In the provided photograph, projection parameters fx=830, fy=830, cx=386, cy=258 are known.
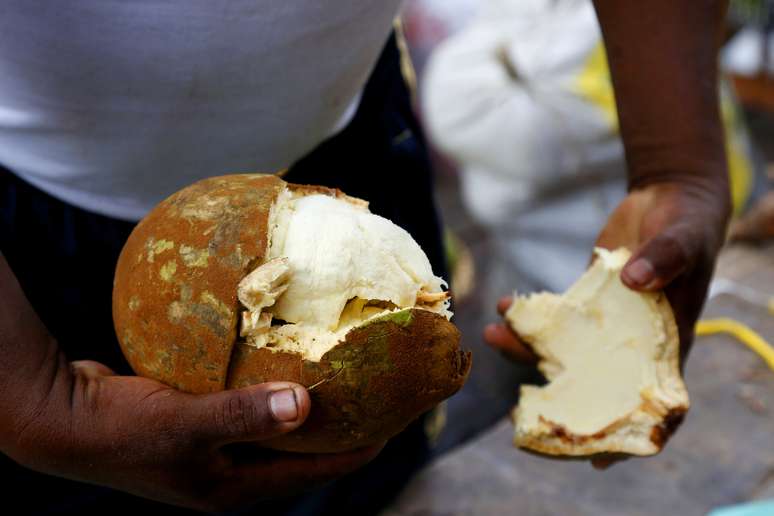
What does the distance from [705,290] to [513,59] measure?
171cm

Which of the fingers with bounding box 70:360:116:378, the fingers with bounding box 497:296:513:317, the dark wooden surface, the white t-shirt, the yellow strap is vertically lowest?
the yellow strap

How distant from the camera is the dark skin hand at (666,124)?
57.6 inches

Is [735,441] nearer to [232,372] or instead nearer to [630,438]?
[630,438]

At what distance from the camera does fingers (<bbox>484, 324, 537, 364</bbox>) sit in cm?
157

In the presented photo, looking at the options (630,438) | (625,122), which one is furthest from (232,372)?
(625,122)

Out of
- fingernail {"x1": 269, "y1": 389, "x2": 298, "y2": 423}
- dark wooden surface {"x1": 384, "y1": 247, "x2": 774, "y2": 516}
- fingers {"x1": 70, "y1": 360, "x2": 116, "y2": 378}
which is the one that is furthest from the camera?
dark wooden surface {"x1": 384, "y1": 247, "x2": 774, "y2": 516}

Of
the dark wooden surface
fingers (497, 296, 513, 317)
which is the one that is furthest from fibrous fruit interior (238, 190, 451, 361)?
the dark wooden surface

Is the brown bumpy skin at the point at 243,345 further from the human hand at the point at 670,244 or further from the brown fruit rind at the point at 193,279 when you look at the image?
the human hand at the point at 670,244

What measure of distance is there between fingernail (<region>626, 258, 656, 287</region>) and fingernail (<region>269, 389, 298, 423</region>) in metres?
0.65

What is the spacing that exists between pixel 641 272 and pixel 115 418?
80cm

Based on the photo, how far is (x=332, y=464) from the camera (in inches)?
41.0

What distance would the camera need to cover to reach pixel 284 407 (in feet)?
2.87

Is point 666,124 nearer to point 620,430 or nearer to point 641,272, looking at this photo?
point 641,272

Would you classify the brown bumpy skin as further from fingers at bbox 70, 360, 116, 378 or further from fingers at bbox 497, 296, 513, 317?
fingers at bbox 497, 296, 513, 317
